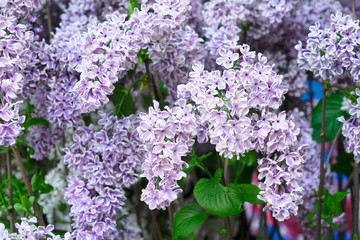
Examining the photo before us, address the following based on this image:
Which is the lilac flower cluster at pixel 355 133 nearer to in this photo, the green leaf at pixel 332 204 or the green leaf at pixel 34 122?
the green leaf at pixel 332 204

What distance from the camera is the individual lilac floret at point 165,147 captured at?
82 cm

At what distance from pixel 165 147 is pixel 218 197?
15 cm

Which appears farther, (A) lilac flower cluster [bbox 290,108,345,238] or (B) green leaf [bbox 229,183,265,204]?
(A) lilac flower cluster [bbox 290,108,345,238]

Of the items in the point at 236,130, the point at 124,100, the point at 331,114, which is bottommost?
the point at 236,130

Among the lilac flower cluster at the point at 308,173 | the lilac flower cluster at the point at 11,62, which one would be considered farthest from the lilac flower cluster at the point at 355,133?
the lilac flower cluster at the point at 11,62

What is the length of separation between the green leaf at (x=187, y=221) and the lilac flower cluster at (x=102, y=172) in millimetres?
121

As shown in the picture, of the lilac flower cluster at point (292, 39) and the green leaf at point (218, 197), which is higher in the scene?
the lilac flower cluster at point (292, 39)

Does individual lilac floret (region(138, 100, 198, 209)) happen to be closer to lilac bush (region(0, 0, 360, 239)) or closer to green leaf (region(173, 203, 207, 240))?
lilac bush (region(0, 0, 360, 239))

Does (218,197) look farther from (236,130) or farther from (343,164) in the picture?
(343,164)

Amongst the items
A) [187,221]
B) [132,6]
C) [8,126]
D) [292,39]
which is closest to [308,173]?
[292,39]

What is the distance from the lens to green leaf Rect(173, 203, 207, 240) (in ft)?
3.10

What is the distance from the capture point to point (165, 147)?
816 mm

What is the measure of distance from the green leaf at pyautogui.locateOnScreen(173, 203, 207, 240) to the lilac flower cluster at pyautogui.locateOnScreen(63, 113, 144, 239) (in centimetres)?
12

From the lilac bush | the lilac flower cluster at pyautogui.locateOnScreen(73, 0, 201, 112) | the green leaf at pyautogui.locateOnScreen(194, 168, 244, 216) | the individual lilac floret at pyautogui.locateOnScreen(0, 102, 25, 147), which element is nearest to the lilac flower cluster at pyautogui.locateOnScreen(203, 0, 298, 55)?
the lilac bush
